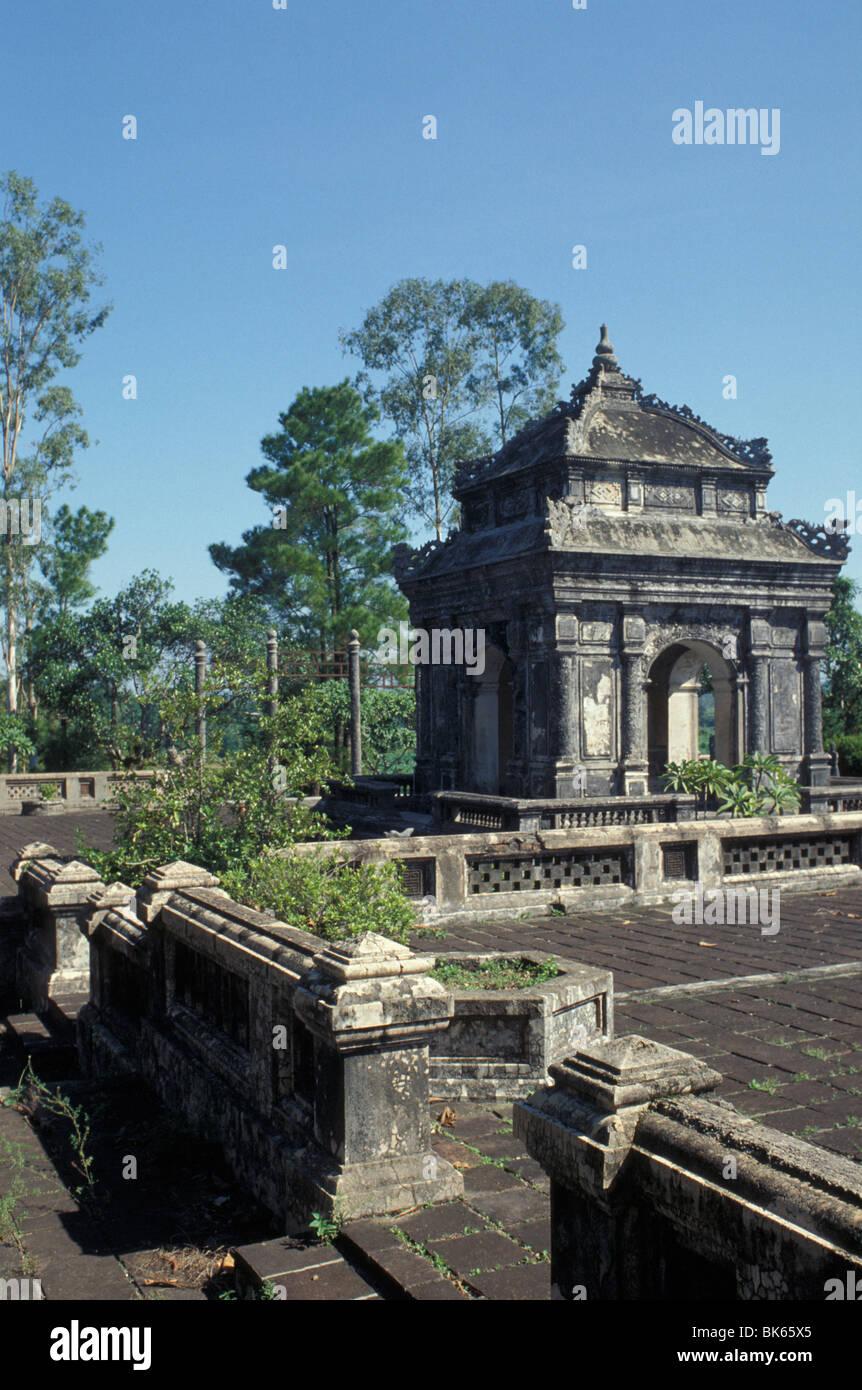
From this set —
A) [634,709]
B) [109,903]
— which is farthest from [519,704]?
[109,903]

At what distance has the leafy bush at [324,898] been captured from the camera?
7422 mm

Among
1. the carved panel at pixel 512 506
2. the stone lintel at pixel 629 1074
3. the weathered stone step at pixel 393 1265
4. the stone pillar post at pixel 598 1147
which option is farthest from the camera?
the carved panel at pixel 512 506

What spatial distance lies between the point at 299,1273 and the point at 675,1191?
1.88m

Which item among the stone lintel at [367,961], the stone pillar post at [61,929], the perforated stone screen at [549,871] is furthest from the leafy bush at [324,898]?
the perforated stone screen at [549,871]

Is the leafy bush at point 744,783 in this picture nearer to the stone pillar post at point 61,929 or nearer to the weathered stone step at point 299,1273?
the stone pillar post at point 61,929

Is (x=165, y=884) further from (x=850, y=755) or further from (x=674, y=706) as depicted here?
(x=850, y=755)

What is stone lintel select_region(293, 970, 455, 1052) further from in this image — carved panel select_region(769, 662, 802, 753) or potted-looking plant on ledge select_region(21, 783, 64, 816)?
potted-looking plant on ledge select_region(21, 783, 64, 816)

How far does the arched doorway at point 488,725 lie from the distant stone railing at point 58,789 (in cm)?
1176

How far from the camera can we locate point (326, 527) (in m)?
39.7

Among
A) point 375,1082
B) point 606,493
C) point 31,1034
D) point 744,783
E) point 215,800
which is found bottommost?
point 31,1034
